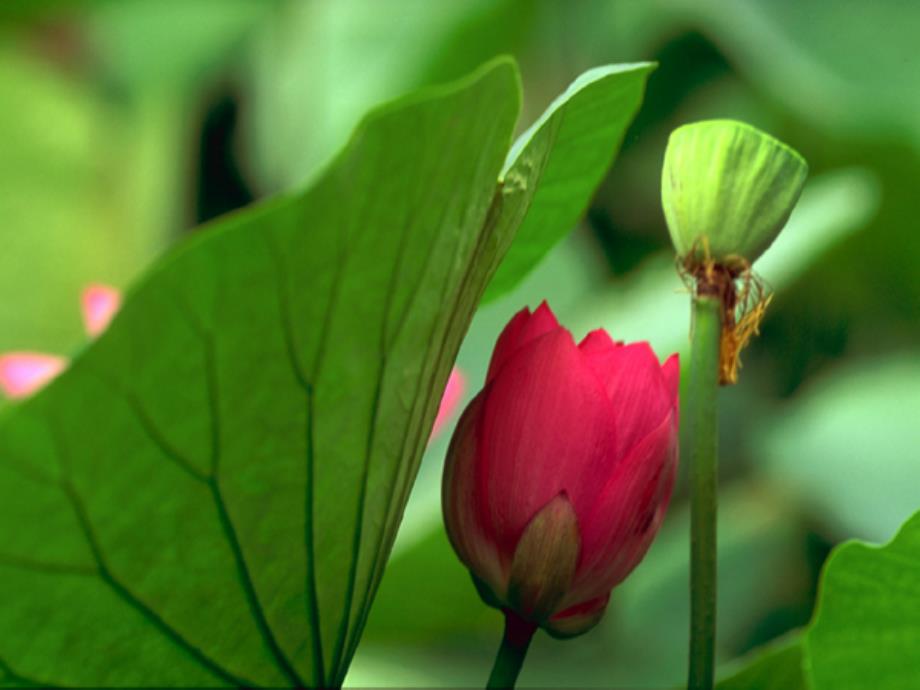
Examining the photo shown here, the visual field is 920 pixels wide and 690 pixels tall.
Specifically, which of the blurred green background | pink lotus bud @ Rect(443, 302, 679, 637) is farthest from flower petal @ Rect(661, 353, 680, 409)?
the blurred green background

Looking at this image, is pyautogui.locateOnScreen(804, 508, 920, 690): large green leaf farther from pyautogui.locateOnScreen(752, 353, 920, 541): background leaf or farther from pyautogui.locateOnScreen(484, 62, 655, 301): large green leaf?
pyautogui.locateOnScreen(752, 353, 920, 541): background leaf

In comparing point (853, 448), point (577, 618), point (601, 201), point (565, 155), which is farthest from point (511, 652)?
point (601, 201)

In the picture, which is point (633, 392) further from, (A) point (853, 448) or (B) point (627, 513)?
(A) point (853, 448)

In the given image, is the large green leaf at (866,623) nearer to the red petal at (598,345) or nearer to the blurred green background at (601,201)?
the red petal at (598,345)

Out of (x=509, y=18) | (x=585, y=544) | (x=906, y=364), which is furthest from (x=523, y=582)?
(x=509, y=18)

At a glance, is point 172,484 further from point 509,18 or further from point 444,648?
point 509,18

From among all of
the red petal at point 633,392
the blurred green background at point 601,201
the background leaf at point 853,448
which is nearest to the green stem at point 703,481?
the red petal at point 633,392
